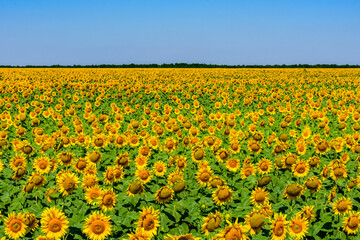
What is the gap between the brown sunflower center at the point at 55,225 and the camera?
11.9ft

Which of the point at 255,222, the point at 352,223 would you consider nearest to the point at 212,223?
the point at 255,222

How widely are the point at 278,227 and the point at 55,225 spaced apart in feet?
8.30

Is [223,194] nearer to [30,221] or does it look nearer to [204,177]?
[204,177]

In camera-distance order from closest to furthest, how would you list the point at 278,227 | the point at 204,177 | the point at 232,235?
the point at 232,235, the point at 278,227, the point at 204,177

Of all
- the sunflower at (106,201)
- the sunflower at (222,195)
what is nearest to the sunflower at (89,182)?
the sunflower at (106,201)

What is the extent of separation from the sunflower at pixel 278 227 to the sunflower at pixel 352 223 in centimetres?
91

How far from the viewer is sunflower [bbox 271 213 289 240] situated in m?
3.44

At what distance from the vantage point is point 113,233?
4195 millimetres

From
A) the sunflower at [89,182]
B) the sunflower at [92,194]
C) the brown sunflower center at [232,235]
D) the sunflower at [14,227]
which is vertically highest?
the brown sunflower center at [232,235]

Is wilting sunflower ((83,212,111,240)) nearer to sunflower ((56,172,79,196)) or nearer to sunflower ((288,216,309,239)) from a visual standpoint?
sunflower ((56,172,79,196))

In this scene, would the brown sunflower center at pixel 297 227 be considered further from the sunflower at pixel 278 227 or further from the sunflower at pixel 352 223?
the sunflower at pixel 352 223

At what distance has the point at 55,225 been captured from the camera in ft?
12.0

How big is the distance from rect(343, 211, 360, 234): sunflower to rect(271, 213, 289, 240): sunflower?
0.91 m

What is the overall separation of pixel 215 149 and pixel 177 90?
13.1 metres
